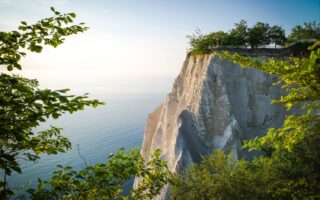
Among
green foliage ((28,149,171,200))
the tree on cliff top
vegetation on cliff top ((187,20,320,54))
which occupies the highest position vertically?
vegetation on cliff top ((187,20,320,54))

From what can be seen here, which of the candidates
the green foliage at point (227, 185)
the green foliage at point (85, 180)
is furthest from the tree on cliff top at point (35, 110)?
the green foliage at point (227, 185)

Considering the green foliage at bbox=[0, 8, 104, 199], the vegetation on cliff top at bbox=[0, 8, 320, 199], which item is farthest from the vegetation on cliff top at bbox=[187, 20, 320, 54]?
the green foliage at bbox=[0, 8, 104, 199]

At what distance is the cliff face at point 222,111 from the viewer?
20.1 metres

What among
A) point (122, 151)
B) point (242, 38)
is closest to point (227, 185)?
point (122, 151)

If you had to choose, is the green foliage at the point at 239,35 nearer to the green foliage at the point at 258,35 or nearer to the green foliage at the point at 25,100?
the green foliage at the point at 258,35

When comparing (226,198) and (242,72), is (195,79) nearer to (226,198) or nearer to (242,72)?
(242,72)

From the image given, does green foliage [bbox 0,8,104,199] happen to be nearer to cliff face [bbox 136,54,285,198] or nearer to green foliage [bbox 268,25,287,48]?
cliff face [bbox 136,54,285,198]

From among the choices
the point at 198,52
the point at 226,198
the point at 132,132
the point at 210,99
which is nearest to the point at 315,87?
the point at 226,198

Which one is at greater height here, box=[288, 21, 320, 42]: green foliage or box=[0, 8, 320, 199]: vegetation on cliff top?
box=[288, 21, 320, 42]: green foliage

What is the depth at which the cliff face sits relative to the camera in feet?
65.9

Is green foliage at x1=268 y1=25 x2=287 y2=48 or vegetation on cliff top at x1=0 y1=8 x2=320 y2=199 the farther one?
green foliage at x1=268 y1=25 x2=287 y2=48

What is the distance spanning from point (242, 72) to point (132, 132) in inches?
3522

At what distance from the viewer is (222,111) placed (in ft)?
68.3

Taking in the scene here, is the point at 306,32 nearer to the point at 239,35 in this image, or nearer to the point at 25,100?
the point at 239,35
